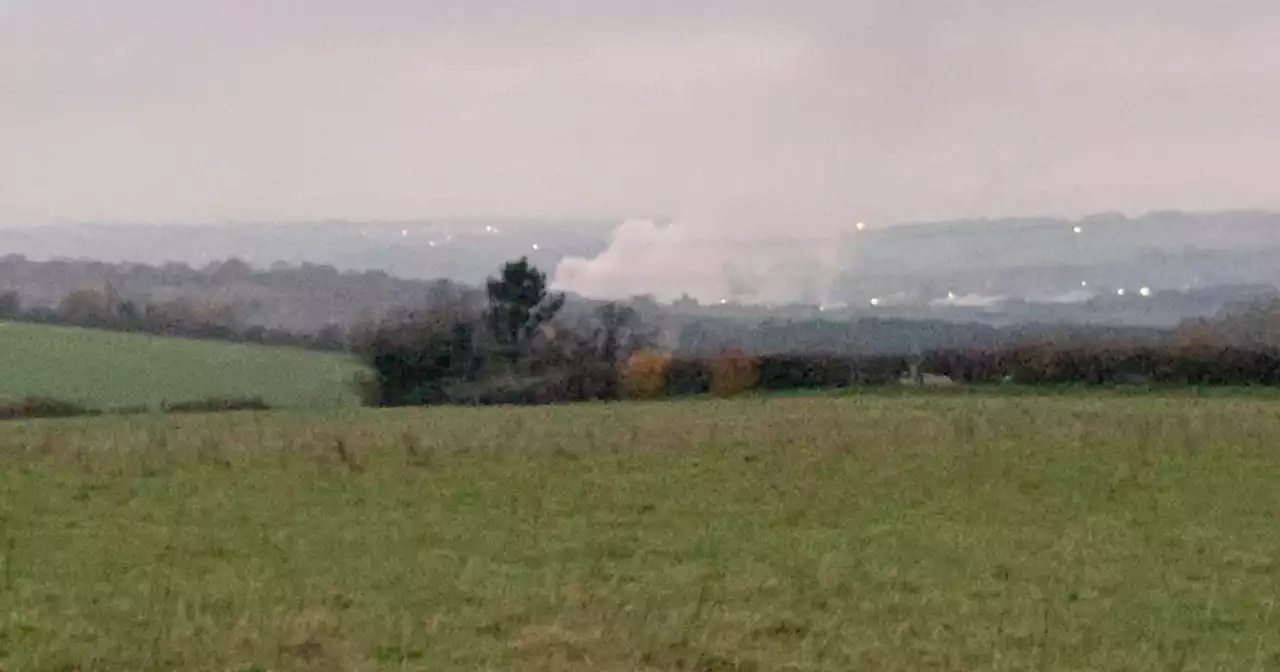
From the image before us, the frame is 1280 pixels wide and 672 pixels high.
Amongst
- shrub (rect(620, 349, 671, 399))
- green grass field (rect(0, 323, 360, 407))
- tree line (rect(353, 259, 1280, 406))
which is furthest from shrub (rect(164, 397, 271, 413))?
shrub (rect(620, 349, 671, 399))

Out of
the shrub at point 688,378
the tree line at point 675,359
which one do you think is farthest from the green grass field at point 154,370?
the shrub at point 688,378

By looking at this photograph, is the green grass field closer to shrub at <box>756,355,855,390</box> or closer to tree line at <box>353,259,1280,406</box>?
tree line at <box>353,259,1280,406</box>

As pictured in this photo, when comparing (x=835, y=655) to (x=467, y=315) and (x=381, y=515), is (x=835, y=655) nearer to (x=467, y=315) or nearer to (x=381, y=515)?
(x=381, y=515)

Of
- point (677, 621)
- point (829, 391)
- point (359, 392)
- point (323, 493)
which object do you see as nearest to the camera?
point (677, 621)

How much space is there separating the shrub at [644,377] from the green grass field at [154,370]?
7.79 metres

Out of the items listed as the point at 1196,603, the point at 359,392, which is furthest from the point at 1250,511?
the point at 359,392

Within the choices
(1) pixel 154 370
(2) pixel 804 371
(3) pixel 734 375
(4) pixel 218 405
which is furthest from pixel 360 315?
(2) pixel 804 371

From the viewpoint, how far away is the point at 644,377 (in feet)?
121

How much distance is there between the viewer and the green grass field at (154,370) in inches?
1516

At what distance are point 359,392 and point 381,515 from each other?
2514 cm

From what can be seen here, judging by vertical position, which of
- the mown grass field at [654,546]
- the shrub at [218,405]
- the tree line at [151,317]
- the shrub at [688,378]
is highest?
the tree line at [151,317]

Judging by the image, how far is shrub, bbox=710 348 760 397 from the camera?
36344 millimetres

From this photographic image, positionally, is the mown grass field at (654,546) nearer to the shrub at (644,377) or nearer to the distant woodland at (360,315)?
the shrub at (644,377)

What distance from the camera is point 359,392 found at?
39406 millimetres
